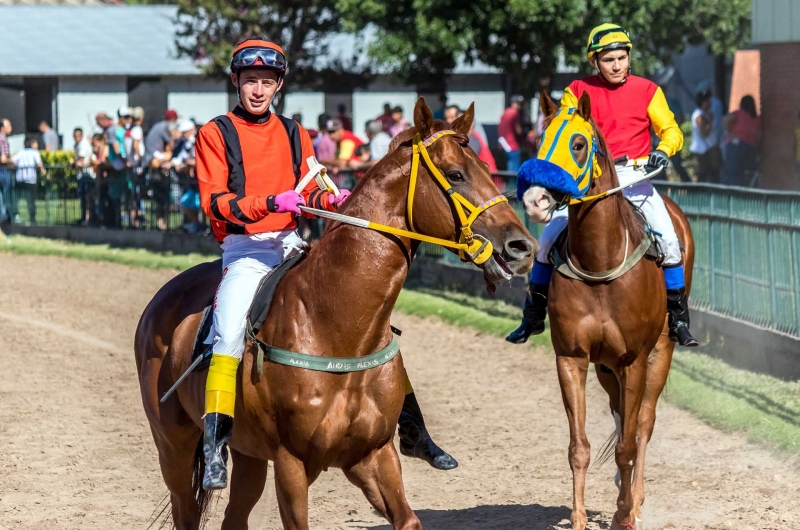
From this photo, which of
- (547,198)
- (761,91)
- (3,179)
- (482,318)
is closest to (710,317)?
(482,318)

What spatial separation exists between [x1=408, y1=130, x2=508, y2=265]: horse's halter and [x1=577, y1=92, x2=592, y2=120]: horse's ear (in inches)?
78.5

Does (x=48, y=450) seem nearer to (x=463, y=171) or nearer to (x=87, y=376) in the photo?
(x=87, y=376)

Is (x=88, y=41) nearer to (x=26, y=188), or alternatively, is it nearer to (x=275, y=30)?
(x=275, y=30)

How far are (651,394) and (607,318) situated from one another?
80 centimetres

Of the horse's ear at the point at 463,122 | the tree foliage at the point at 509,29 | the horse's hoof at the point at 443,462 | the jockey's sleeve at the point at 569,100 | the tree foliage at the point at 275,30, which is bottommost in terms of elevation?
the horse's hoof at the point at 443,462

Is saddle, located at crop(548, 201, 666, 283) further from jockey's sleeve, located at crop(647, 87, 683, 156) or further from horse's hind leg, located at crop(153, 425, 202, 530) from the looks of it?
horse's hind leg, located at crop(153, 425, 202, 530)

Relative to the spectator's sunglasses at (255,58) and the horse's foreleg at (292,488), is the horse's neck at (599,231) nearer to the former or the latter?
the spectator's sunglasses at (255,58)

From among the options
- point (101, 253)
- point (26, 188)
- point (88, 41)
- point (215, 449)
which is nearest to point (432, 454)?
point (215, 449)

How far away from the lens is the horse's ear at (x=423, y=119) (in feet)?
15.0

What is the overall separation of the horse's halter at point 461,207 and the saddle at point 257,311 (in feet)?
2.45

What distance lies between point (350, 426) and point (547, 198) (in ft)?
6.06

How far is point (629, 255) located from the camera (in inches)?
267

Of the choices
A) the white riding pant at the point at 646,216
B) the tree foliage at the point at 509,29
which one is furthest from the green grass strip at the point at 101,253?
the white riding pant at the point at 646,216

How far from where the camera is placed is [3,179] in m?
22.4
